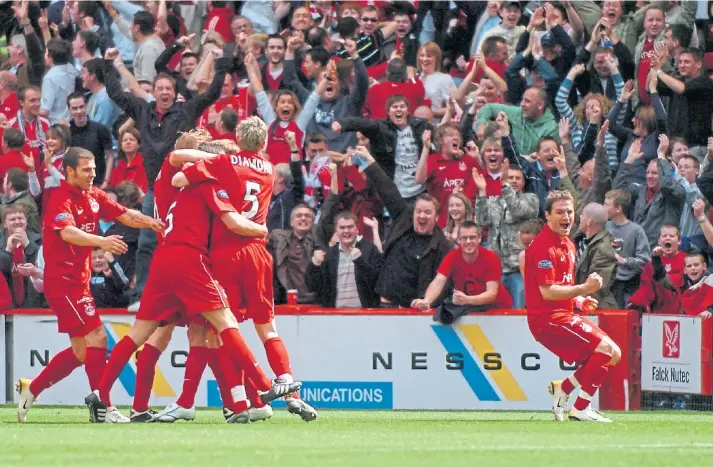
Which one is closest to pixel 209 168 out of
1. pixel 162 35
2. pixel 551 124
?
pixel 551 124

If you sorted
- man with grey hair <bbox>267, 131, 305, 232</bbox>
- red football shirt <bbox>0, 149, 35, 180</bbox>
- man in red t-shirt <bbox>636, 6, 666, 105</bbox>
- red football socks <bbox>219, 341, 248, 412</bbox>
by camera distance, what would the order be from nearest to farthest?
1. red football socks <bbox>219, 341, 248, 412</bbox>
2. man with grey hair <bbox>267, 131, 305, 232</bbox>
3. man in red t-shirt <bbox>636, 6, 666, 105</bbox>
4. red football shirt <bbox>0, 149, 35, 180</bbox>

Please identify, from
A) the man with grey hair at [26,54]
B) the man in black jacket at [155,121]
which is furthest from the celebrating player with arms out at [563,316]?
the man with grey hair at [26,54]

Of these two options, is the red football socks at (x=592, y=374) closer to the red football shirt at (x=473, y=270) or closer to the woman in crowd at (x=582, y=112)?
the red football shirt at (x=473, y=270)

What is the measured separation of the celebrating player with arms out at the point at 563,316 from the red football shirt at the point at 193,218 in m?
2.71

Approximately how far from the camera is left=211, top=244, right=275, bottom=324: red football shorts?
11594 mm

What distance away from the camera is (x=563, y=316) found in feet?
41.1

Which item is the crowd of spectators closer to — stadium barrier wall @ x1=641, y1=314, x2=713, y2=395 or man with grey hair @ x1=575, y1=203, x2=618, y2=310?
man with grey hair @ x1=575, y1=203, x2=618, y2=310

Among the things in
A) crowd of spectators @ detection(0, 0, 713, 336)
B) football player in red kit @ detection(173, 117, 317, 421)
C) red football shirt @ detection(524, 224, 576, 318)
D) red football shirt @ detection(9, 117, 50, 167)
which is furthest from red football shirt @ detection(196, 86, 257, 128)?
football player in red kit @ detection(173, 117, 317, 421)

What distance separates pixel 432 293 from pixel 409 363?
74cm

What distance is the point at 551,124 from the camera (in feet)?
57.3

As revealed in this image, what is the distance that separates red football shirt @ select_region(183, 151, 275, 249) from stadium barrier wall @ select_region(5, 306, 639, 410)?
3.85m

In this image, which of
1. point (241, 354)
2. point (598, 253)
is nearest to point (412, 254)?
point (598, 253)

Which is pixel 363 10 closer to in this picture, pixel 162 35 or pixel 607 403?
pixel 162 35

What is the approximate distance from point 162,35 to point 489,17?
4.59 m
